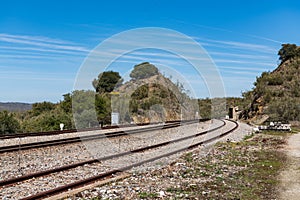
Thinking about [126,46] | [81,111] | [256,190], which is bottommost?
[256,190]

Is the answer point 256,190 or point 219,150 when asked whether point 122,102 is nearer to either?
point 219,150

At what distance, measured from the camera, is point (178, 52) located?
2238cm

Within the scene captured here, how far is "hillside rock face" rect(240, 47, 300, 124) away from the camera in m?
37.6

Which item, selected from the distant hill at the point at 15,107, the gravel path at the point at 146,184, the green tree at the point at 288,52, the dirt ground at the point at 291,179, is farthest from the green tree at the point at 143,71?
the green tree at the point at 288,52

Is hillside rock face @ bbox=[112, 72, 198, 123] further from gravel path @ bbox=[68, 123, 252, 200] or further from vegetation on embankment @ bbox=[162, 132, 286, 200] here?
gravel path @ bbox=[68, 123, 252, 200]

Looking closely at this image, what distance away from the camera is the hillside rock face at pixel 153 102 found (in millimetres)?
37266

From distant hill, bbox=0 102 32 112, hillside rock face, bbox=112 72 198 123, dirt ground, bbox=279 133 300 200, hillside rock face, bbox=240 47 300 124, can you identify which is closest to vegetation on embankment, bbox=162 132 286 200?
dirt ground, bbox=279 133 300 200

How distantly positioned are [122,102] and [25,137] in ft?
56.1

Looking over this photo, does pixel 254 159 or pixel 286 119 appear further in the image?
pixel 286 119

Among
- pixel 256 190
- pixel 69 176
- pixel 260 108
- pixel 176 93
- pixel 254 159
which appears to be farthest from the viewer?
pixel 260 108

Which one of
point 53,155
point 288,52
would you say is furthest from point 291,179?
point 288,52

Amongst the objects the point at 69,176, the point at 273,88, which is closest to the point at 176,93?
the point at 273,88

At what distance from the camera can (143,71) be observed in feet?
112

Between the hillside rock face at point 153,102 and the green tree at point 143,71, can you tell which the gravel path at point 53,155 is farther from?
the hillside rock face at point 153,102
